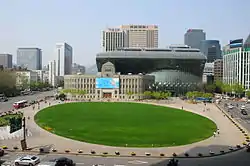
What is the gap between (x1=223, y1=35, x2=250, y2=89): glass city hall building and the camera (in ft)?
553

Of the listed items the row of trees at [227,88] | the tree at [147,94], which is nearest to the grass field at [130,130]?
the tree at [147,94]

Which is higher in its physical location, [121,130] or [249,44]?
[249,44]

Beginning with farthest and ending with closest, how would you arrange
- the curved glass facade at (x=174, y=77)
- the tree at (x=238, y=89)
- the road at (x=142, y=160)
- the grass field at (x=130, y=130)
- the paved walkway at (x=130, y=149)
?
the curved glass facade at (x=174, y=77) < the tree at (x=238, y=89) < the grass field at (x=130, y=130) < the paved walkway at (x=130, y=149) < the road at (x=142, y=160)

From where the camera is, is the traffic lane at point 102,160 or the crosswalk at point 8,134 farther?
the crosswalk at point 8,134

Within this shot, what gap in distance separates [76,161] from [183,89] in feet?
491

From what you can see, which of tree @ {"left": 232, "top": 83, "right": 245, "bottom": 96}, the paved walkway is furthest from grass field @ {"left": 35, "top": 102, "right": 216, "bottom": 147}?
tree @ {"left": 232, "top": 83, "right": 245, "bottom": 96}

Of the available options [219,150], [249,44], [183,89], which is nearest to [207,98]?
[183,89]

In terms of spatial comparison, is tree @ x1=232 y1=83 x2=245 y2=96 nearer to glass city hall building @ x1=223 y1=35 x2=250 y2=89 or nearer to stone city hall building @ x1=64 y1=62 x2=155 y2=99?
glass city hall building @ x1=223 y1=35 x2=250 y2=89

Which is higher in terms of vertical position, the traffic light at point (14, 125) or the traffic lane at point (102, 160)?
the traffic light at point (14, 125)

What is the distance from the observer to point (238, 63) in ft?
571

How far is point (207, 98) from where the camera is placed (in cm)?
13300

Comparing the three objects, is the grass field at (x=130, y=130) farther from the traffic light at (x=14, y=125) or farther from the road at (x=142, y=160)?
the road at (x=142, y=160)

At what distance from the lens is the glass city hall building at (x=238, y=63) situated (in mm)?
168500

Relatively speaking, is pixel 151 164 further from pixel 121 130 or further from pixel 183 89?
pixel 183 89
